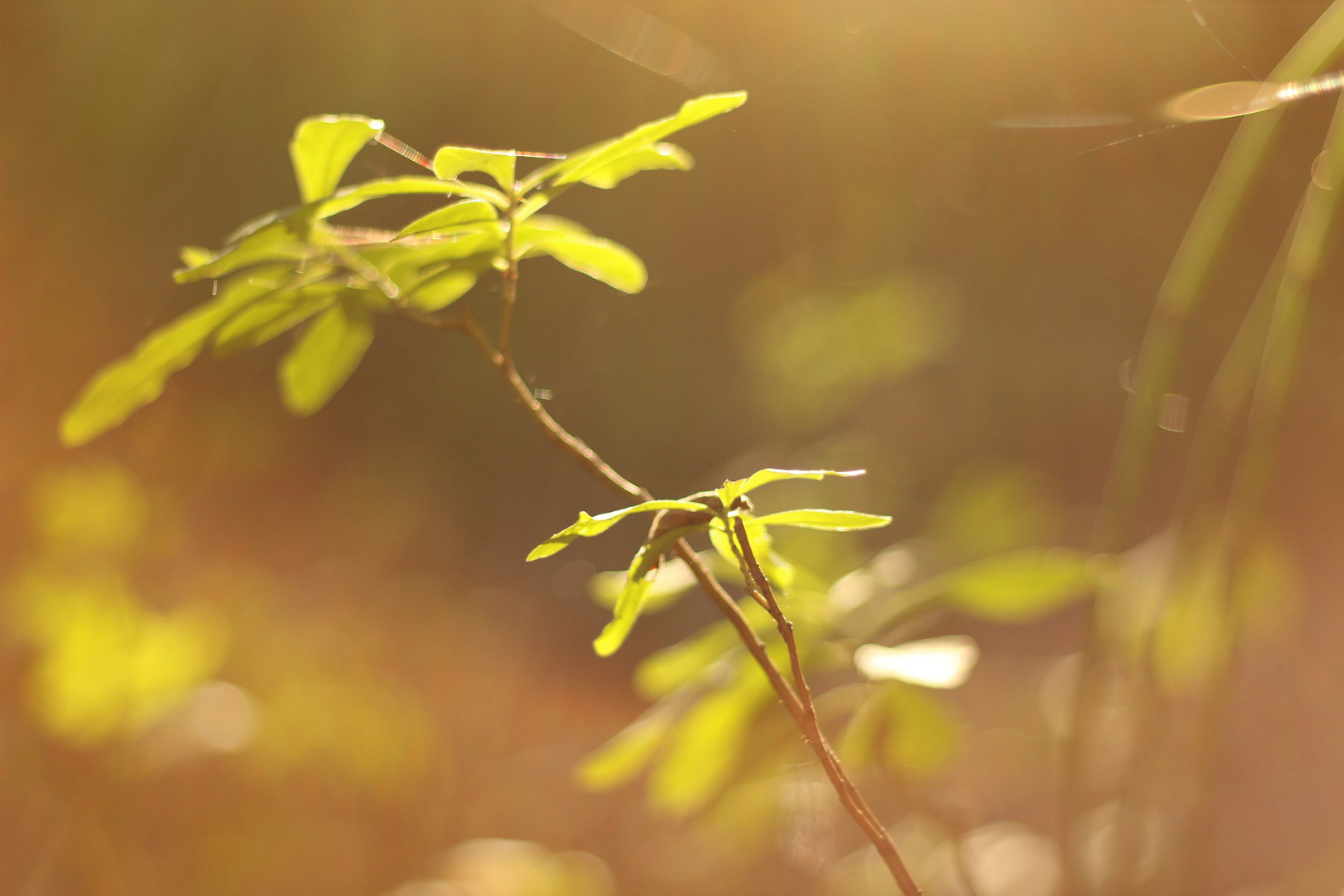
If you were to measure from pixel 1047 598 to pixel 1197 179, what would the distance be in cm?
115

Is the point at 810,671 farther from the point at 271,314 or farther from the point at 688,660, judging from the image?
the point at 271,314

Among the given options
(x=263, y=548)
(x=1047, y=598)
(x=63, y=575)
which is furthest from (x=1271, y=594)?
(x=263, y=548)

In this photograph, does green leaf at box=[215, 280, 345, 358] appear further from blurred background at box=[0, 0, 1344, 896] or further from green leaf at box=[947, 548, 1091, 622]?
blurred background at box=[0, 0, 1344, 896]

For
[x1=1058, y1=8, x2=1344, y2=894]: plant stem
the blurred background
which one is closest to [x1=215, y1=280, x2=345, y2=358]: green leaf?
[x1=1058, y1=8, x2=1344, y2=894]: plant stem

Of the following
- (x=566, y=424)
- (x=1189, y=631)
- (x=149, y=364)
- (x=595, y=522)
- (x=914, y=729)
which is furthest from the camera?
(x=566, y=424)

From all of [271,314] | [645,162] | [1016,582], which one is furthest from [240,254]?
[1016,582]

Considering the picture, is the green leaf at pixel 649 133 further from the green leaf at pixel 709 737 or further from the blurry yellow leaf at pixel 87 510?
the blurry yellow leaf at pixel 87 510

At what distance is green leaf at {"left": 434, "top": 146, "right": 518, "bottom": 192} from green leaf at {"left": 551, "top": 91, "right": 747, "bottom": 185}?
0.02 metres

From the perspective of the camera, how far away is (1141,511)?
1485mm

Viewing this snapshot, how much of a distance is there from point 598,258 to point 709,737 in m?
0.25

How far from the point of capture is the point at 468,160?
0.24m

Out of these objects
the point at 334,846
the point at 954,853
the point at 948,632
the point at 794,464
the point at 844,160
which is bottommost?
the point at 954,853

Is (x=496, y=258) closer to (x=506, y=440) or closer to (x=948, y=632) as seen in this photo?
(x=506, y=440)

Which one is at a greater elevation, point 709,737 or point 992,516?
point 992,516
